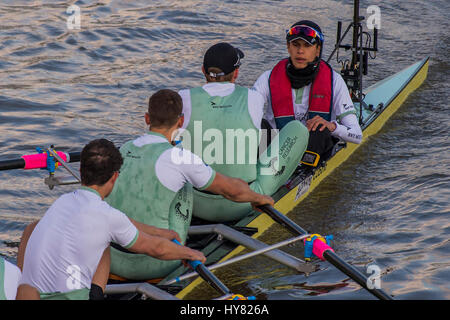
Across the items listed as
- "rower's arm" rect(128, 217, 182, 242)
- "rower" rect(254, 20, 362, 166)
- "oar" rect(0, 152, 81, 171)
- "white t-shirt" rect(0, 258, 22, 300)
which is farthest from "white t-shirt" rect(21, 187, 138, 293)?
"rower" rect(254, 20, 362, 166)

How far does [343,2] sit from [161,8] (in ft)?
18.6

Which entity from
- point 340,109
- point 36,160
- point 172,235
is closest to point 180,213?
point 172,235

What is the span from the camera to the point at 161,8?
706 inches

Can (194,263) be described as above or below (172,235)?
below

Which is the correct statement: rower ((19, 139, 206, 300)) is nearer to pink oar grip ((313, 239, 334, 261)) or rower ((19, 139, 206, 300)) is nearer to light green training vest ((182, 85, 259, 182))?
light green training vest ((182, 85, 259, 182))

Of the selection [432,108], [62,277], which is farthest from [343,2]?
[62,277]

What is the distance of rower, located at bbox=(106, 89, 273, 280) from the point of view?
4.81 m

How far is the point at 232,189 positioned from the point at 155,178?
0.75m

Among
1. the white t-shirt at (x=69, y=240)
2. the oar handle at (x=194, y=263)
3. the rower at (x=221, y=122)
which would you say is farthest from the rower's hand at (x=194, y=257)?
the rower at (x=221, y=122)

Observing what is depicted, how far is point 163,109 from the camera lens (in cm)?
486

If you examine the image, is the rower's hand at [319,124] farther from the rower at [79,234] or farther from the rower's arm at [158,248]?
the rower at [79,234]

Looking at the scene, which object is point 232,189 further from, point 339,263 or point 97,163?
point 97,163

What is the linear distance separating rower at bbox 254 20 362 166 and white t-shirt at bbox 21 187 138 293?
11.6 feet
